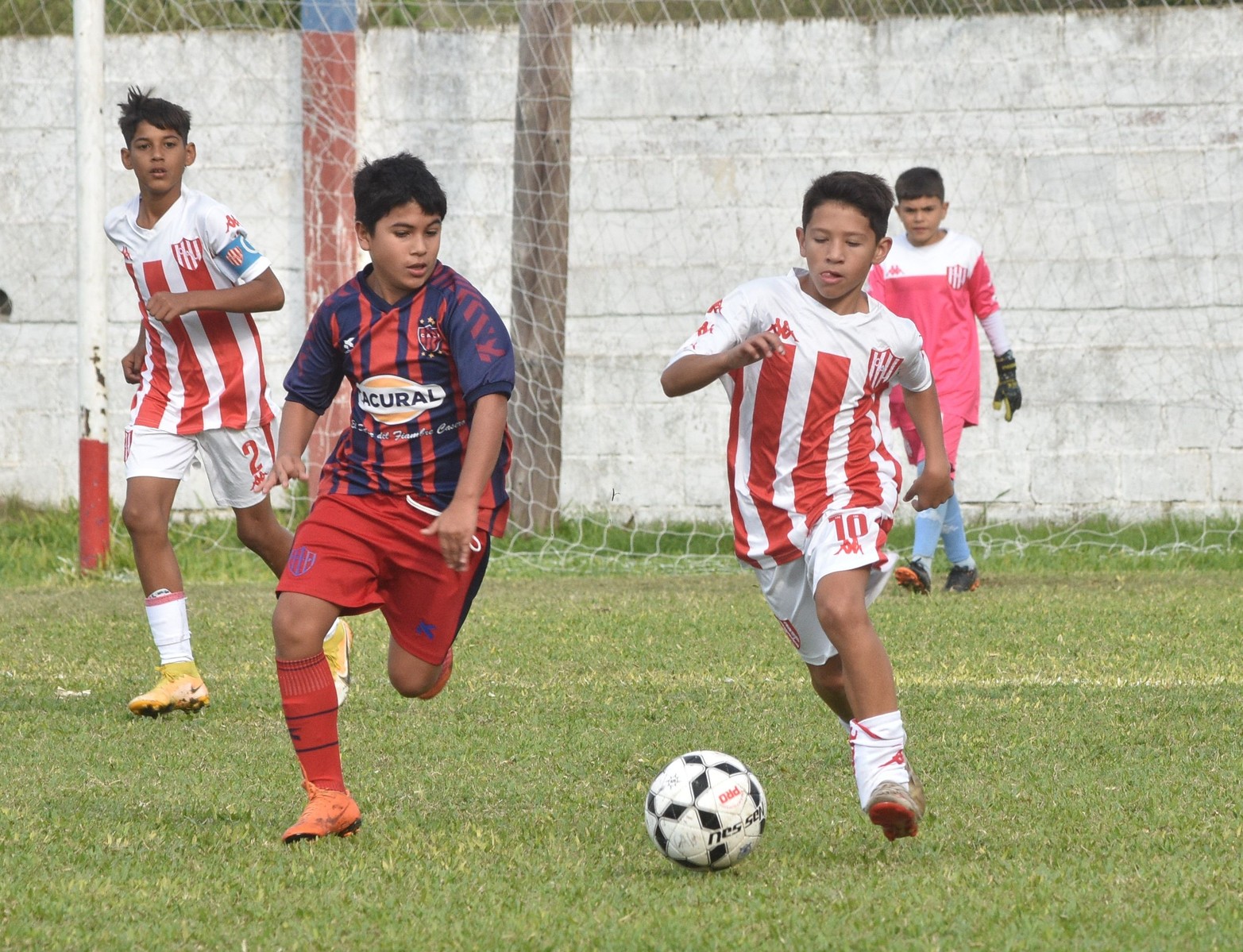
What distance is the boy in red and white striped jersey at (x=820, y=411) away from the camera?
3986mm

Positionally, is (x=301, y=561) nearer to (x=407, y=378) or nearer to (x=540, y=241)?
(x=407, y=378)

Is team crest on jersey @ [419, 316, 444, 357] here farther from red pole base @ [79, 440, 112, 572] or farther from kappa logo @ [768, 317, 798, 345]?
red pole base @ [79, 440, 112, 572]

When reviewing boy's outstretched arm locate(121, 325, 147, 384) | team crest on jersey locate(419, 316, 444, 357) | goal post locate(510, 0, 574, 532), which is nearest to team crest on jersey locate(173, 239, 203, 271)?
boy's outstretched arm locate(121, 325, 147, 384)

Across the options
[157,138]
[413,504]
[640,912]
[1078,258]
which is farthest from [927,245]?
[640,912]

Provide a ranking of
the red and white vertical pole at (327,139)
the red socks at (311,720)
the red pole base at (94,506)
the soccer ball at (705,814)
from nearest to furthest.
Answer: the soccer ball at (705,814)
the red socks at (311,720)
the red pole base at (94,506)
the red and white vertical pole at (327,139)

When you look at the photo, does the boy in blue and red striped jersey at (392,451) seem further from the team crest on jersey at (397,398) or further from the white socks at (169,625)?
the white socks at (169,625)

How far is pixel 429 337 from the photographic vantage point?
3949 millimetres

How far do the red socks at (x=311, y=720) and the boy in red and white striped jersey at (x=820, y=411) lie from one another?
1.09 m

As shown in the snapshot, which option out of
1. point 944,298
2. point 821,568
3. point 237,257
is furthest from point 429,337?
point 944,298

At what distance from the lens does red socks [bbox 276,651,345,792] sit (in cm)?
383

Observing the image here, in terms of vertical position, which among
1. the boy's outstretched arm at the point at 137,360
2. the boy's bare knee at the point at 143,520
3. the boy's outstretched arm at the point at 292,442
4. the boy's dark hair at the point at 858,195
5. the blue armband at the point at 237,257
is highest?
the boy's dark hair at the point at 858,195

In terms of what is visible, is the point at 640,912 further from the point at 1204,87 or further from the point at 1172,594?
the point at 1204,87

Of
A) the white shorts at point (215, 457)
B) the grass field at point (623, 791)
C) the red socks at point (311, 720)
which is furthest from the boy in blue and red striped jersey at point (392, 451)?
the white shorts at point (215, 457)

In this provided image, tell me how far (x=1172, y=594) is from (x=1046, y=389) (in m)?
2.68
